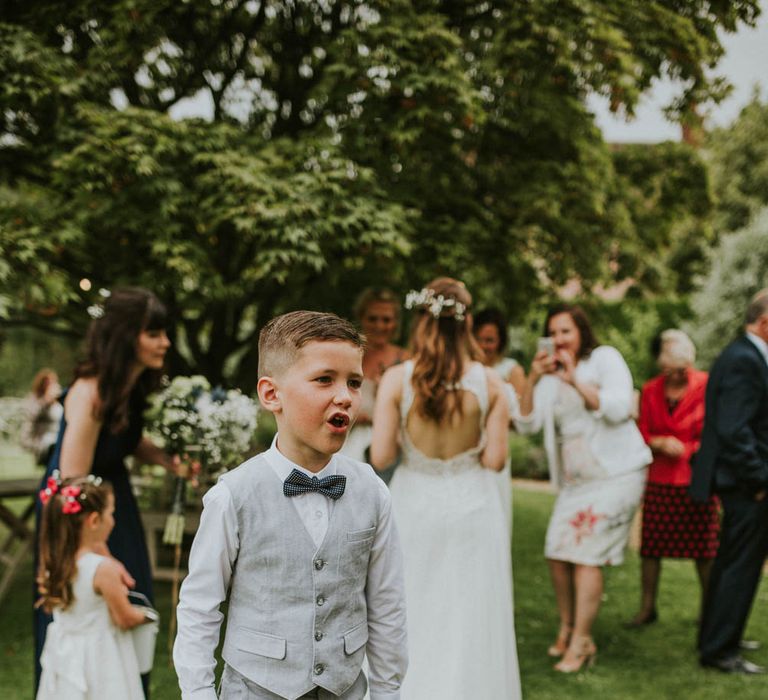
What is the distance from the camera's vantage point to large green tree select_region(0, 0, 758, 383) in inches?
200

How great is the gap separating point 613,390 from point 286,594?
3411 millimetres

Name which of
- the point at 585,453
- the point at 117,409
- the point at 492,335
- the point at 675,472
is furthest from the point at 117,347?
the point at 675,472

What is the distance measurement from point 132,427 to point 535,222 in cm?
382

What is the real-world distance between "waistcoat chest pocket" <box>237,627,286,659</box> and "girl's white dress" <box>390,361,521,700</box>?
5.98 ft

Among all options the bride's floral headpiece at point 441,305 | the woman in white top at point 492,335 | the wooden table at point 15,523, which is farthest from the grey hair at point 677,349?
the wooden table at point 15,523

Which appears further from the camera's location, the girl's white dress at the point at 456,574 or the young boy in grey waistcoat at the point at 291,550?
the girl's white dress at the point at 456,574

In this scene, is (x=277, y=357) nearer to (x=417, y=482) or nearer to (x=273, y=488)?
(x=273, y=488)

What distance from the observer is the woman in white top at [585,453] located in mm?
5043

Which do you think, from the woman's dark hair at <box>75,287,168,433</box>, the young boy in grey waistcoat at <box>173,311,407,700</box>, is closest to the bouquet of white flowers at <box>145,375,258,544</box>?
the woman's dark hair at <box>75,287,168,433</box>

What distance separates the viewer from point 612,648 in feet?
18.5

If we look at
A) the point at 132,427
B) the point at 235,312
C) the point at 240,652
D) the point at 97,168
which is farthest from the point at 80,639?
the point at 235,312

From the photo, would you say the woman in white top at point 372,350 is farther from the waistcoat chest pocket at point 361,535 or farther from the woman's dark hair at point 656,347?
the waistcoat chest pocket at point 361,535

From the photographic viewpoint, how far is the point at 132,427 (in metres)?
3.91

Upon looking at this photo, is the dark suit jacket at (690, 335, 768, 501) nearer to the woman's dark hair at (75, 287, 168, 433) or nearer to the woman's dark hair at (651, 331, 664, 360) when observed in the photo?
the woman's dark hair at (651, 331, 664, 360)
